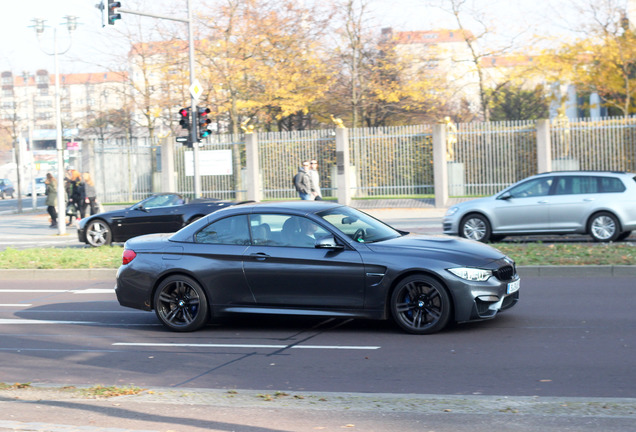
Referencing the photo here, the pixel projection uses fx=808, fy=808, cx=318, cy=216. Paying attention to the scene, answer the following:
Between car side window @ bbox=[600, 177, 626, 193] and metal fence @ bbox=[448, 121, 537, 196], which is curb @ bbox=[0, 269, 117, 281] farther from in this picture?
metal fence @ bbox=[448, 121, 537, 196]

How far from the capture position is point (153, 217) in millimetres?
19828

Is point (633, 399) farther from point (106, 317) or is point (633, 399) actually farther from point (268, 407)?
point (106, 317)

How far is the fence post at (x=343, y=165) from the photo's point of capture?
31297 mm

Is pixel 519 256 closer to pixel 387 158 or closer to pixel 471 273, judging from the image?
pixel 471 273

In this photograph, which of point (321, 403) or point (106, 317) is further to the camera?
point (106, 317)

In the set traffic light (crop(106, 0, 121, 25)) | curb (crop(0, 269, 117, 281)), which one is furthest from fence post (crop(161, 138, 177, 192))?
curb (crop(0, 269, 117, 281))

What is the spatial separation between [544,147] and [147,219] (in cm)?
1562

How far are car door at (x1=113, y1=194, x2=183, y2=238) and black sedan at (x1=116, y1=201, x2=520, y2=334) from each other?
32.8 feet

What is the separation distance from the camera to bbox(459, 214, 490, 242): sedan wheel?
1737cm

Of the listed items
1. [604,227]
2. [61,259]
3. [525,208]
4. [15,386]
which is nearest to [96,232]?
[61,259]

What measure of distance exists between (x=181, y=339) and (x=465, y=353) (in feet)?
10.4

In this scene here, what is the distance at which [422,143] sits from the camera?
102 ft

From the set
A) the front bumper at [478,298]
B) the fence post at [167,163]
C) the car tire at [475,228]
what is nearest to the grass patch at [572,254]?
the car tire at [475,228]

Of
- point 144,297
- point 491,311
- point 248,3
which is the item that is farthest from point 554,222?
point 248,3
